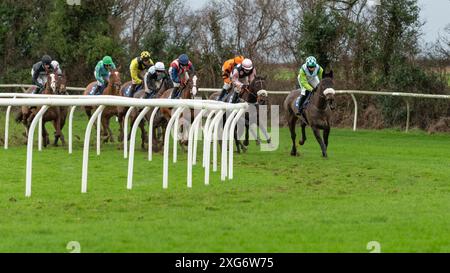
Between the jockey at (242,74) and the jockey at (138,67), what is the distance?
7.93ft

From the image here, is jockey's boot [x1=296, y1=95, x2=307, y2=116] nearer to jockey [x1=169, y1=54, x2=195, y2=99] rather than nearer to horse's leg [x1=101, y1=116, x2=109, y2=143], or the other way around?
jockey [x1=169, y1=54, x2=195, y2=99]

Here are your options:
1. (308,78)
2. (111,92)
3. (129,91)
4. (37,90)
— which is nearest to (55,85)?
(37,90)

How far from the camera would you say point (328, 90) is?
1694 cm

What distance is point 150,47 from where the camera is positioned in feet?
107

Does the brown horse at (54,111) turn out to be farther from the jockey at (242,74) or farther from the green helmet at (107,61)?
the jockey at (242,74)

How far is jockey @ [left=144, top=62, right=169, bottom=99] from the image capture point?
18839 millimetres

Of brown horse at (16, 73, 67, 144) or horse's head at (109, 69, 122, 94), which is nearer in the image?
brown horse at (16, 73, 67, 144)

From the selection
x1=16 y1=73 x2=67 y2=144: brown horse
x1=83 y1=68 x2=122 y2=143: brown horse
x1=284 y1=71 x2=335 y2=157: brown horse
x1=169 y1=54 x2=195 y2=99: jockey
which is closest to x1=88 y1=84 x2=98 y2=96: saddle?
x1=83 y1=68 x2=122 y2=143: brown horse

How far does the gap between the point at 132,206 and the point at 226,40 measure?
2256cm

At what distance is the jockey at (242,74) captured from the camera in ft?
58.5

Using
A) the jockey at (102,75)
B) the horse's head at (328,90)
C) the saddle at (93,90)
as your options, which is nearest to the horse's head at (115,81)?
the jockey at (102,75)

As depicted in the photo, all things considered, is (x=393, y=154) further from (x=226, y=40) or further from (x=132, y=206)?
(x=226, y=40)

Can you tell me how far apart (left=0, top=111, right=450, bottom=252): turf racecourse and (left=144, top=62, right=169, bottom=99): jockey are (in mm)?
3182

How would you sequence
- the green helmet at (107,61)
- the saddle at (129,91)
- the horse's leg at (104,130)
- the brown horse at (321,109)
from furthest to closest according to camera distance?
the green helmet at (107,61) → the saddle at (129,91) → the horse's leg at (104,130) → the brown horse at (321,109)
